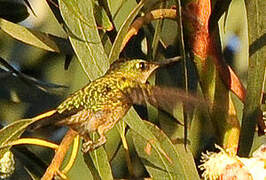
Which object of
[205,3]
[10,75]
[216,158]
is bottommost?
[216,158]

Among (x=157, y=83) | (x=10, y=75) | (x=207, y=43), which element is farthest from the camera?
(x=10, y=75)

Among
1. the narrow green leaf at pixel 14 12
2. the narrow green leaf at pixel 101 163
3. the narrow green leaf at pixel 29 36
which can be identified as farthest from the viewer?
the narrow green leaf at pixel 14 12

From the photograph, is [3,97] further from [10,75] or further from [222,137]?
[222,137]

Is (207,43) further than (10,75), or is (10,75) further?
(10,75)

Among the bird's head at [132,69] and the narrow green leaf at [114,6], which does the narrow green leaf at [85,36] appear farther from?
the narrow green leaf at [114,6]

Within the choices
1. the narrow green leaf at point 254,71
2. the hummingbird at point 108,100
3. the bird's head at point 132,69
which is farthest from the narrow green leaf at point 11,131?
the narrow green leaf at point 254,71

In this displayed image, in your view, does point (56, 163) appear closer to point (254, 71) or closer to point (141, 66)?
point (141, 66)

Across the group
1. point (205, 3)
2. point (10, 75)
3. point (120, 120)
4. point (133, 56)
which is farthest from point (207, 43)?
point (10, 75)
